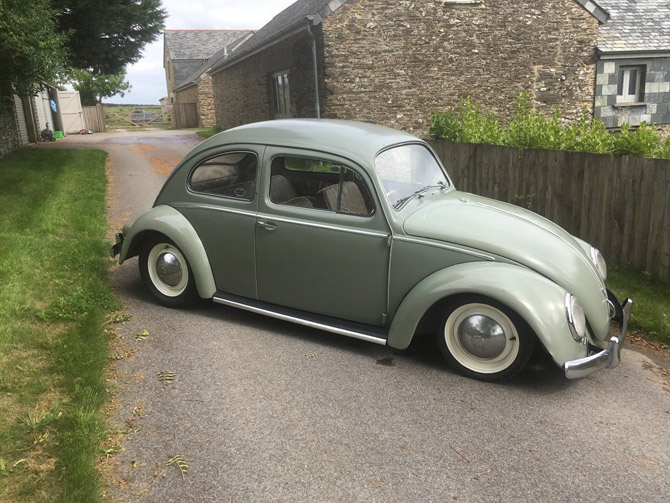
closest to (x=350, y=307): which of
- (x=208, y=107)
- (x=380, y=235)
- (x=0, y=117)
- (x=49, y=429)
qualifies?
(x=380, y=235)

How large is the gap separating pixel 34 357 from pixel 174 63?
172ft

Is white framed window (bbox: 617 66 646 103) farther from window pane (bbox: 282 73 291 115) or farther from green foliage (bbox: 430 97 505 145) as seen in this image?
window pane (bbox: 282 73 291 115)

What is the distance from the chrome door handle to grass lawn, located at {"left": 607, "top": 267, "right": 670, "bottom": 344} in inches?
133

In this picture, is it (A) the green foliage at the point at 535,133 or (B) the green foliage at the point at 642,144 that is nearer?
(B) the green foliage at the point at 642,144

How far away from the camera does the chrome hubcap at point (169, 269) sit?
5.37 meters

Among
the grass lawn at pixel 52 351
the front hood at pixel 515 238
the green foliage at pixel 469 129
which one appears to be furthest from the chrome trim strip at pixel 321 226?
the green foliage at pixel 469 129

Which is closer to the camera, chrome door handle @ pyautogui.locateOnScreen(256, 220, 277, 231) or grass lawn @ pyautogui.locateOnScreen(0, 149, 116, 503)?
grass lawn @ pyautogui.locateOnScreen(0, 149, 116, 503)

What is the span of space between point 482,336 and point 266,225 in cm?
199

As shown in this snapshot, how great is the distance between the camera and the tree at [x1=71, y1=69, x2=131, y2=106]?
48.4m

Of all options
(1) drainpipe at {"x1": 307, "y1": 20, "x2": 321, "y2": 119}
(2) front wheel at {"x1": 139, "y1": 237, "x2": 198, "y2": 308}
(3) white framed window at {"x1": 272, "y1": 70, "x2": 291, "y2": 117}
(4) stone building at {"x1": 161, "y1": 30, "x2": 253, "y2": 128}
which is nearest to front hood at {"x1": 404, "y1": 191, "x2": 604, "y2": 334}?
(2) front wheel at {"x1": 139, "y1": 237, "x2": 198, "y2": 308}

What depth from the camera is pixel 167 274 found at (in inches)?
214

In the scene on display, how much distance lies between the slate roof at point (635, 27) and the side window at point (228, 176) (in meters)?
15.7

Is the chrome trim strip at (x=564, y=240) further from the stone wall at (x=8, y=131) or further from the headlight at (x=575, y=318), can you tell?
the stone wall at (x=8, y=131)

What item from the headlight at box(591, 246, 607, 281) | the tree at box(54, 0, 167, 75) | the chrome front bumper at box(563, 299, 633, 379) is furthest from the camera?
the tree at box(54, 0, 167, 75)
